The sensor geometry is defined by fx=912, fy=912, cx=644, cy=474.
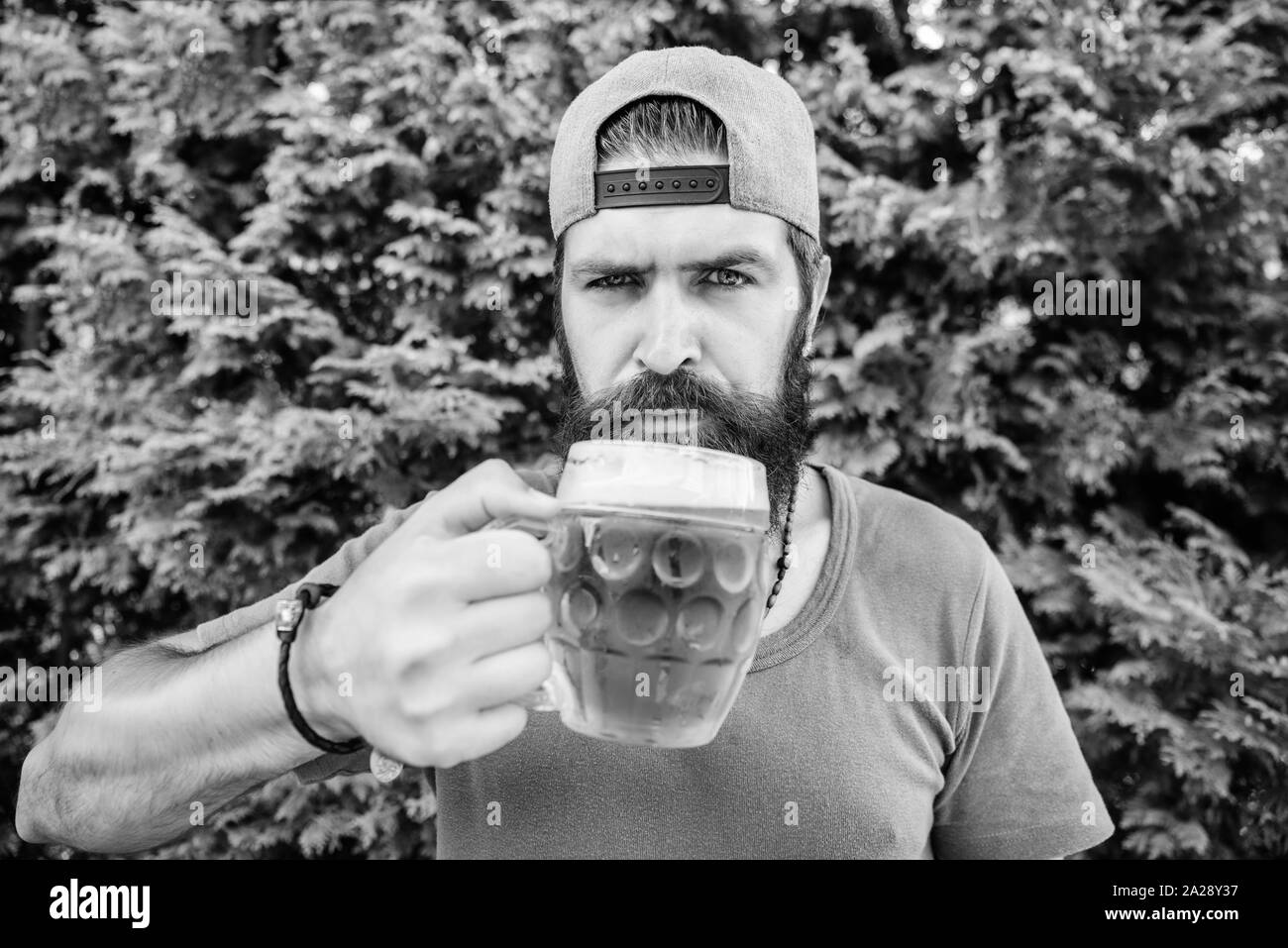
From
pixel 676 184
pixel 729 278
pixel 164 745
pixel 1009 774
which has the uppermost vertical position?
pixel 676 184

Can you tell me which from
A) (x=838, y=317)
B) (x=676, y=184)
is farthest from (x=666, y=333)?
(x=838, y=317)

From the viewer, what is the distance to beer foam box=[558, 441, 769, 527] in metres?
0.94

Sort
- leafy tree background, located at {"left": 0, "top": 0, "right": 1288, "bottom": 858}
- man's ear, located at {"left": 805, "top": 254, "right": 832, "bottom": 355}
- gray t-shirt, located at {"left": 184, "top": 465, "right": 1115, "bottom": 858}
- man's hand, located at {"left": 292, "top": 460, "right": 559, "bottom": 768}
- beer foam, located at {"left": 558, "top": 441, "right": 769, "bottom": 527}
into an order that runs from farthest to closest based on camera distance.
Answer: leafy tree background, located at {"left": 0, "top": 0, "right": 1288, "bottom": 858} → man's ear, located at {"left": 805, "top": 254, "right": 832, "bottom": 355} → gray t-shirt, located at {"left": 184, "top": 465, "right": 1115, "bottom": 858} → beer foam, located at {"left": 558, "top": 441, "right": 769, "bottom": 527} → man's hand, located at {"left": 292, "top": 460, "right": 559, "bottom": 768}

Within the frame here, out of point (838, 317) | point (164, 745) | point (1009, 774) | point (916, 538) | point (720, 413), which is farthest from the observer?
point (838, 317)

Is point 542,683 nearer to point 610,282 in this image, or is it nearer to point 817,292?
point 610,282

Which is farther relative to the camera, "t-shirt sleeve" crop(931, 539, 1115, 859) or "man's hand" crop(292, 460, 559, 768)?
"t-shirt sleeve" crop(931, 539, 1115, 859)

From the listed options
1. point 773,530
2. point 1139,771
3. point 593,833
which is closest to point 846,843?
point 593,833

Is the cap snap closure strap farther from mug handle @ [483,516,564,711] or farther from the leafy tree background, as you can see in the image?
the leafy tree background

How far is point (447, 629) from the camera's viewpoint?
2.74 feet

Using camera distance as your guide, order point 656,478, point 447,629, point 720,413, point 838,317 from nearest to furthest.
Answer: point 447,629 < point 656,478 < point 720,413 < point 838,317

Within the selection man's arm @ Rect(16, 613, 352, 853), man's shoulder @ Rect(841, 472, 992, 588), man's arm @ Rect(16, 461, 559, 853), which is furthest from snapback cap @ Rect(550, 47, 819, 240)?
man's arm @ Rect(16, 613, 352, 853)

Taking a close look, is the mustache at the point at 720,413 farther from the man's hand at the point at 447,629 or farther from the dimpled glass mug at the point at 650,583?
the man's hand at the point at 447,629

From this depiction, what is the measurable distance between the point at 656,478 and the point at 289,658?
0.42m

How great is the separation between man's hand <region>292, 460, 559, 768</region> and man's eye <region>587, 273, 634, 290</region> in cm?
74
